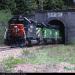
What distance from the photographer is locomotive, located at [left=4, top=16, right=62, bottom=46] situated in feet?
90.4

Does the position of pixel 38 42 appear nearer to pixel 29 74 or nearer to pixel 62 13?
pixel 62 13

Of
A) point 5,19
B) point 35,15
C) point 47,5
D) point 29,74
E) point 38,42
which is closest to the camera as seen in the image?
point 29,74

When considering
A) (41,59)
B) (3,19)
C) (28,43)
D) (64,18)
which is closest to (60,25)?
(64,18)

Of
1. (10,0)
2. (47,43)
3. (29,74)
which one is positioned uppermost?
(29,74)

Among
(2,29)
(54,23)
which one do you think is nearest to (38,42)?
(2,29)

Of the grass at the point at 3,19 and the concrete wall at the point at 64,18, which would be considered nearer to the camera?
the grass at the point at 3,19

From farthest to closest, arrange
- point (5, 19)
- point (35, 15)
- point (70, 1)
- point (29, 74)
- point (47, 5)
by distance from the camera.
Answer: point (70, 1)
point (47, 5)
point (35, 15)
point (5, 19)
point (29, 74)

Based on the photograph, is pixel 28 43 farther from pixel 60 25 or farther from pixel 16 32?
pixel 60 25

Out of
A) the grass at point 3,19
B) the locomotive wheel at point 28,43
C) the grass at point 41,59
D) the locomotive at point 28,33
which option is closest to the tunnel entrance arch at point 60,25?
the locomotive at point 28,33

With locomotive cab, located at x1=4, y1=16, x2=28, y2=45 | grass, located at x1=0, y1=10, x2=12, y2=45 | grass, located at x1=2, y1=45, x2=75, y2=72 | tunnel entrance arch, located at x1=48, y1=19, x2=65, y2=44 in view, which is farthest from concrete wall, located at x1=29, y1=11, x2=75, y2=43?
grass, located at x1=2, y1=45, x2=75, y2=72

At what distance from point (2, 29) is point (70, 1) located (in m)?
17.4

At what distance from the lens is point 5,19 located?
32.8m

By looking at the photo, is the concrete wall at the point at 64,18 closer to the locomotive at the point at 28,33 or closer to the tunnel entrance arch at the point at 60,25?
the tunnel entrance arch at the point at 60,25

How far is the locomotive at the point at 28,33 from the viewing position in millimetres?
27561
